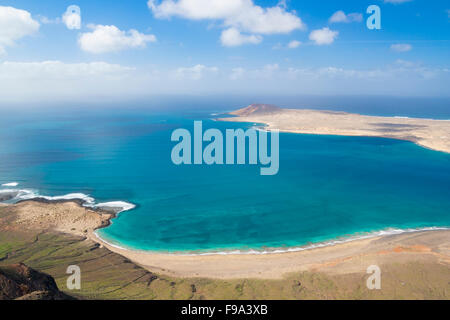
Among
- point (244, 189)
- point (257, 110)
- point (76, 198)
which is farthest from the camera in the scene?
point (257, 110)

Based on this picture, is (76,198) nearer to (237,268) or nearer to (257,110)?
(237,268)

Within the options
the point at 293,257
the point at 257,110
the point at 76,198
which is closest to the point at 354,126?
the point at 257,110

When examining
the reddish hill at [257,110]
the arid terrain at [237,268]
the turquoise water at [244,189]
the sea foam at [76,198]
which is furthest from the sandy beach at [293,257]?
the reddish hill at [257,110]

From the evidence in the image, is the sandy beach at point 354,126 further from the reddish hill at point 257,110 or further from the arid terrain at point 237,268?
the arid terrain at point 237,268

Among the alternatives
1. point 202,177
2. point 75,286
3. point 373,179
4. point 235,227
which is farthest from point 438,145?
point 75,286

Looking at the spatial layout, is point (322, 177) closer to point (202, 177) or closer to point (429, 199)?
point (429, 199)

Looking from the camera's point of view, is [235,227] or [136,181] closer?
[235,227]
